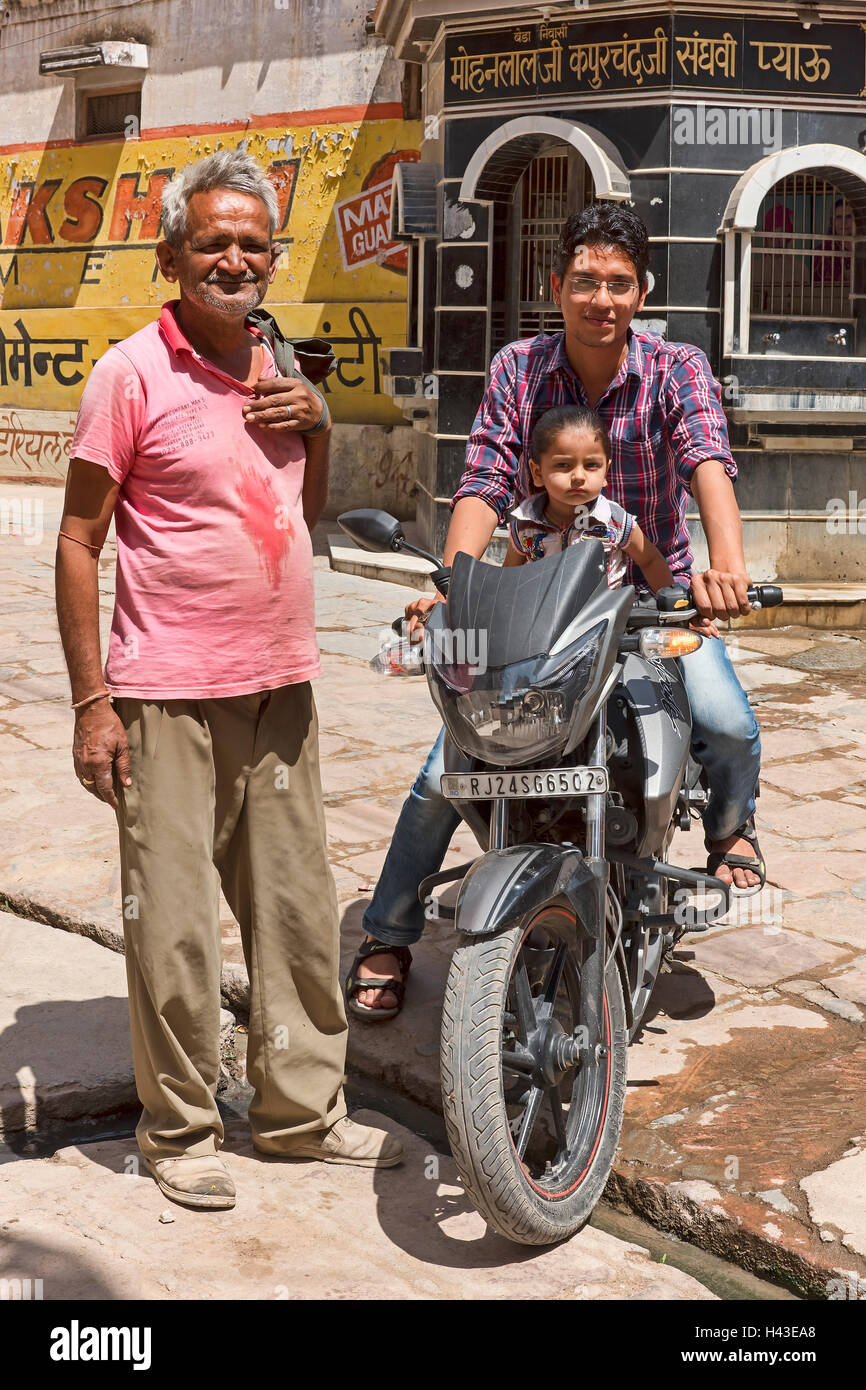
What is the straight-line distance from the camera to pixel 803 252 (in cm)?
995

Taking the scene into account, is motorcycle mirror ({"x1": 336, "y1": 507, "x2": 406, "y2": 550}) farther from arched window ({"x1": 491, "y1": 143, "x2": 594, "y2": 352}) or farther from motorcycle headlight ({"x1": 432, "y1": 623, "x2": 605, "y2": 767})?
arched window ({"x1": 491, "y1": 143, "x2": 594, "y2": 352})

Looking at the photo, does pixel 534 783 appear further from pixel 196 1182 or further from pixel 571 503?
pixel 196 1182

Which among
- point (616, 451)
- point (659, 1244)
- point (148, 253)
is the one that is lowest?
point (659, 1244)

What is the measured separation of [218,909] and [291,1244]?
648mm

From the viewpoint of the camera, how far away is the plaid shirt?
332cm

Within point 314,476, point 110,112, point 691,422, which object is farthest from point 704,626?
point 110,112

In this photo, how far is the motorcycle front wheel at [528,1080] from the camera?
2439 millimetres

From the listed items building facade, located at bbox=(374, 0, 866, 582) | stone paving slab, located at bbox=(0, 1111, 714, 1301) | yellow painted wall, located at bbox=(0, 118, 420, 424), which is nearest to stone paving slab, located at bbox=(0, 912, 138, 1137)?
stone paving slab, located at bbox=(0, 1111, 714, 1301)

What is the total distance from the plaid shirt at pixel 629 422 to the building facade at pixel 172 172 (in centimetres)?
983

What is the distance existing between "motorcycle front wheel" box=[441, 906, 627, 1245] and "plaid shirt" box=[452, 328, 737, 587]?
103 centimetres

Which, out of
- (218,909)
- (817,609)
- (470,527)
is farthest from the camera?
(817,609)

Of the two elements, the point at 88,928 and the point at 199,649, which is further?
the point at 88,928

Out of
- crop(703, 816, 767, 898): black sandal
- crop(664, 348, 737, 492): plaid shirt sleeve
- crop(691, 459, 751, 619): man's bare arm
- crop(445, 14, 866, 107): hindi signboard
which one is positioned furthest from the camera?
crop(445, 14, 866, 107): hindi signboard

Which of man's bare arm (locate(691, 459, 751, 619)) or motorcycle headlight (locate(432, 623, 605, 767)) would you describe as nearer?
motorcycle headlight (locate(432, 623, 605, 767))
